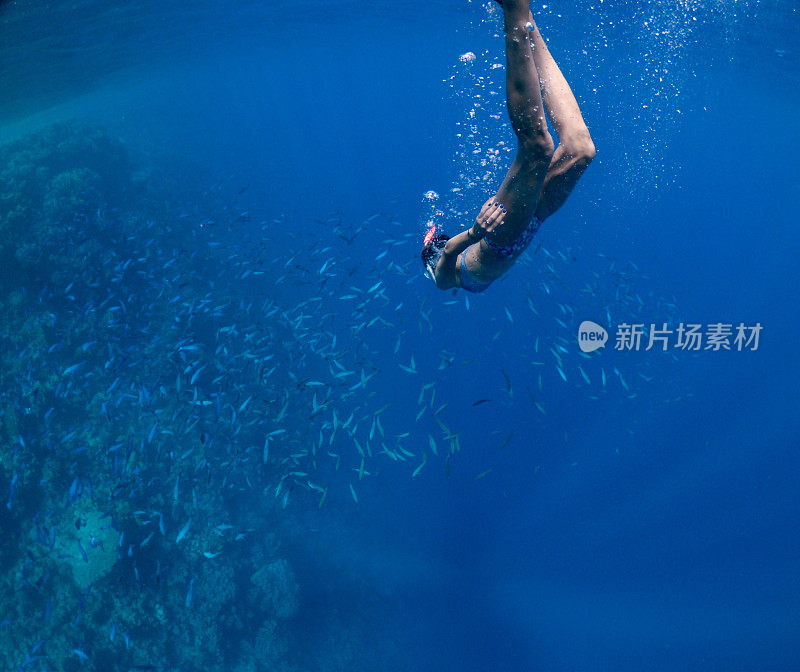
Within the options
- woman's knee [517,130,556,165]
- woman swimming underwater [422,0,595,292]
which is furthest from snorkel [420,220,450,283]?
woman's knee [517,130,556,165]

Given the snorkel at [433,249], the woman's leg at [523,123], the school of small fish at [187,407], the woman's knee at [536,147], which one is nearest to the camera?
the woman's leg at [523,123]

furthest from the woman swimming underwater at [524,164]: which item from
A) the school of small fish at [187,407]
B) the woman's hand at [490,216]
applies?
the school of small fish at [187,407]

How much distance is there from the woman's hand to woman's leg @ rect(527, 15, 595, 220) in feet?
1.67

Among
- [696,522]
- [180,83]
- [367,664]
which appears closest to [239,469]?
[367,664]

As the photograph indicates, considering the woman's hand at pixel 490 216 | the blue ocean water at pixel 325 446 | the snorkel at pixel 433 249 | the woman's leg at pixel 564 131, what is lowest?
the blue ocean water at pixel 325 446

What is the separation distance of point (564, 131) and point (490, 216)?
0.99 metres

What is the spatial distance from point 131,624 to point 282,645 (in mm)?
3207

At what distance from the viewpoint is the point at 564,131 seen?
3.95 meters

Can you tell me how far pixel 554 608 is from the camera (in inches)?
460

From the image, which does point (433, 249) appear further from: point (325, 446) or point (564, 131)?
point (325, 446)

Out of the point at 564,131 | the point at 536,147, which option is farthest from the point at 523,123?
the point at 564,131

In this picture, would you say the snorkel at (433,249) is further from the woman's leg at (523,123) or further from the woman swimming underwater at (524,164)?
the woman's leg at (523,123)

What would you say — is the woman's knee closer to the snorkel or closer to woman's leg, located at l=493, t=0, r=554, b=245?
woman's leg, located at l=493, t=0, r=554, b=245

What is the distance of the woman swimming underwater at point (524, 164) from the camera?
9.63 ft
